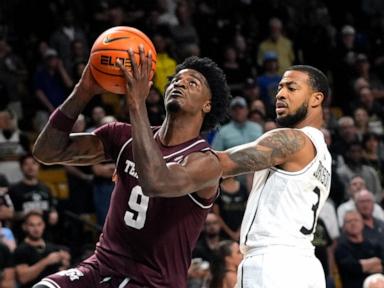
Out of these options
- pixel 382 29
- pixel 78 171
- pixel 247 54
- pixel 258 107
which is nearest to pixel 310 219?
pixel 78 171

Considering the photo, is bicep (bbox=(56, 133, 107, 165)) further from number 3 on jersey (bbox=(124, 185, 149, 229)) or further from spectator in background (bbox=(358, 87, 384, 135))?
spectator in background (bbox=(358, 87, 384, 135))

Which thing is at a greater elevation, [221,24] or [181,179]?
[221,24]

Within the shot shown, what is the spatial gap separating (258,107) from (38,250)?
4402mm

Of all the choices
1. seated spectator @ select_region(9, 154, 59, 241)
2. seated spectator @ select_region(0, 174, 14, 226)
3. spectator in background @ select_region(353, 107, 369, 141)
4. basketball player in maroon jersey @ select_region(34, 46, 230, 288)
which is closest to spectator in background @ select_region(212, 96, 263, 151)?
spectator in background @ select_region(353, 107, 369, 141)

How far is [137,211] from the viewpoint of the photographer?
17.5ft

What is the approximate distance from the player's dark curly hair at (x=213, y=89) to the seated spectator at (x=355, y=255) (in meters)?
5.12

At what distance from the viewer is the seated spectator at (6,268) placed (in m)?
8.85

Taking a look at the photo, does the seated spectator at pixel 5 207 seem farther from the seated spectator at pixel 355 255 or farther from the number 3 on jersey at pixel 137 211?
the number 3 on jersey at pixel 137 211

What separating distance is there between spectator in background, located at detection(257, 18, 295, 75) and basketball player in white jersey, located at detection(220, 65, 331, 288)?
9428 mm

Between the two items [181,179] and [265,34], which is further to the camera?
[265,34]

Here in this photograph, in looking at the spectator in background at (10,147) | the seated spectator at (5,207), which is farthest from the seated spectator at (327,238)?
the spectator in background at (10,147)

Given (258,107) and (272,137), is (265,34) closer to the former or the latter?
(258,107)

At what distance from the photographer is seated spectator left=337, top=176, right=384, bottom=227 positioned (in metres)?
11.3

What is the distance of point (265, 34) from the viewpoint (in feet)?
52.1
